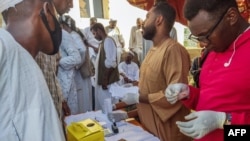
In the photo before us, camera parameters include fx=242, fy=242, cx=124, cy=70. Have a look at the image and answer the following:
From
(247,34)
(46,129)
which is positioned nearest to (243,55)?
(247,34)

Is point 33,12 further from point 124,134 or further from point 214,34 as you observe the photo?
point 124,134

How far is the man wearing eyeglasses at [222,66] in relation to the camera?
100 cm

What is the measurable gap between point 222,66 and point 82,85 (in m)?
1.91

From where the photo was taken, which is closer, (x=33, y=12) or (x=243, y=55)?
(x=33, y=12)

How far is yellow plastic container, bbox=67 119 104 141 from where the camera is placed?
1.17 meters

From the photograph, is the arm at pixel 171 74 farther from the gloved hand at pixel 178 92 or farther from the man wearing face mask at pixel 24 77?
the man wearing face mask at pixel 24 77

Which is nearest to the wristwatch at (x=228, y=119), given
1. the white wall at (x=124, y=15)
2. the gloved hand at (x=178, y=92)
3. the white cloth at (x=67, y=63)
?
the gloved hand at (x=178, y=92)

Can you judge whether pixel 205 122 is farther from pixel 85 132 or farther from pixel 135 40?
pixel 135 40

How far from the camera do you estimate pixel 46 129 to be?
63 centimetres

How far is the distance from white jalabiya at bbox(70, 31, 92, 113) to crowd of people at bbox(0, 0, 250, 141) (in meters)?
0.24

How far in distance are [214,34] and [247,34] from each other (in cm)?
14

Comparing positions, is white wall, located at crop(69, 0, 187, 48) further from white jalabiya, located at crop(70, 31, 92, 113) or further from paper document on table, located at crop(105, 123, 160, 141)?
paper document on table, located at crop(105, 123, 160, 141)

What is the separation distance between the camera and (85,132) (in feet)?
3.92

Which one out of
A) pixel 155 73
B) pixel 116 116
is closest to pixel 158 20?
pixel 155 73
